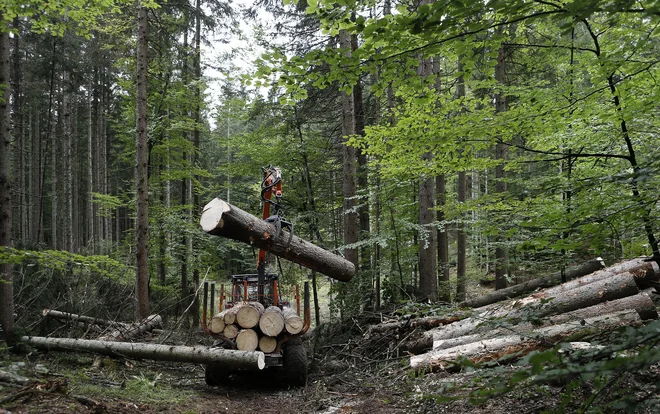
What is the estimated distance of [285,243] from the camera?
6777mm

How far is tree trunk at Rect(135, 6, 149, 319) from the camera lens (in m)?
10.1

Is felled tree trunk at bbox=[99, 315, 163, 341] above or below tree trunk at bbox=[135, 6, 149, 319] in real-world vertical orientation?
below

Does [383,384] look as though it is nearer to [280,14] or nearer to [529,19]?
[529,19]

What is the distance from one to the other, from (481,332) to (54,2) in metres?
8.43

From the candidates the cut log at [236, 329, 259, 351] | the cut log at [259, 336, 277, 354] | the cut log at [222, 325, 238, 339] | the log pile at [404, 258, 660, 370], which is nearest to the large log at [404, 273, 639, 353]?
the log pile at [404, 258, 660, 370]

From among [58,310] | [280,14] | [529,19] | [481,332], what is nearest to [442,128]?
[529,19]

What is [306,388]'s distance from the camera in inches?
261

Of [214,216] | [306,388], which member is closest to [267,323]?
[306,388]

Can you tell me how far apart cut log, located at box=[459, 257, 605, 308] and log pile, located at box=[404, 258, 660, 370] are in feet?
6.98

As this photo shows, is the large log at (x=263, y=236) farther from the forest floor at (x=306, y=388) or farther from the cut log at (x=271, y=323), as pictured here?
the forest floor at (x=306, y=388)

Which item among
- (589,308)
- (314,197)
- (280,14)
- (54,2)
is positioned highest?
(280,14)

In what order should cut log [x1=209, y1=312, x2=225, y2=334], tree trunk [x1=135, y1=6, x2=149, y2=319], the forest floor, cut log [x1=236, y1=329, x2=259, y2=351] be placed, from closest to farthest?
the forest floor, cut log [x1=236, y1=329, x2=259, y2=351], cut log [x1=209, y1=312, x2=225, y2=334], tree trunk [x1=135, y1=6, x2=149, y2=319]

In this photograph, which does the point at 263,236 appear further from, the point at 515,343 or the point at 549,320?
the point at 549,320

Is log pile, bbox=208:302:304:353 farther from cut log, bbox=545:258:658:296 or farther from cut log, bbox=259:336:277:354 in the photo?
cut log, bbox=545:258:658:296
